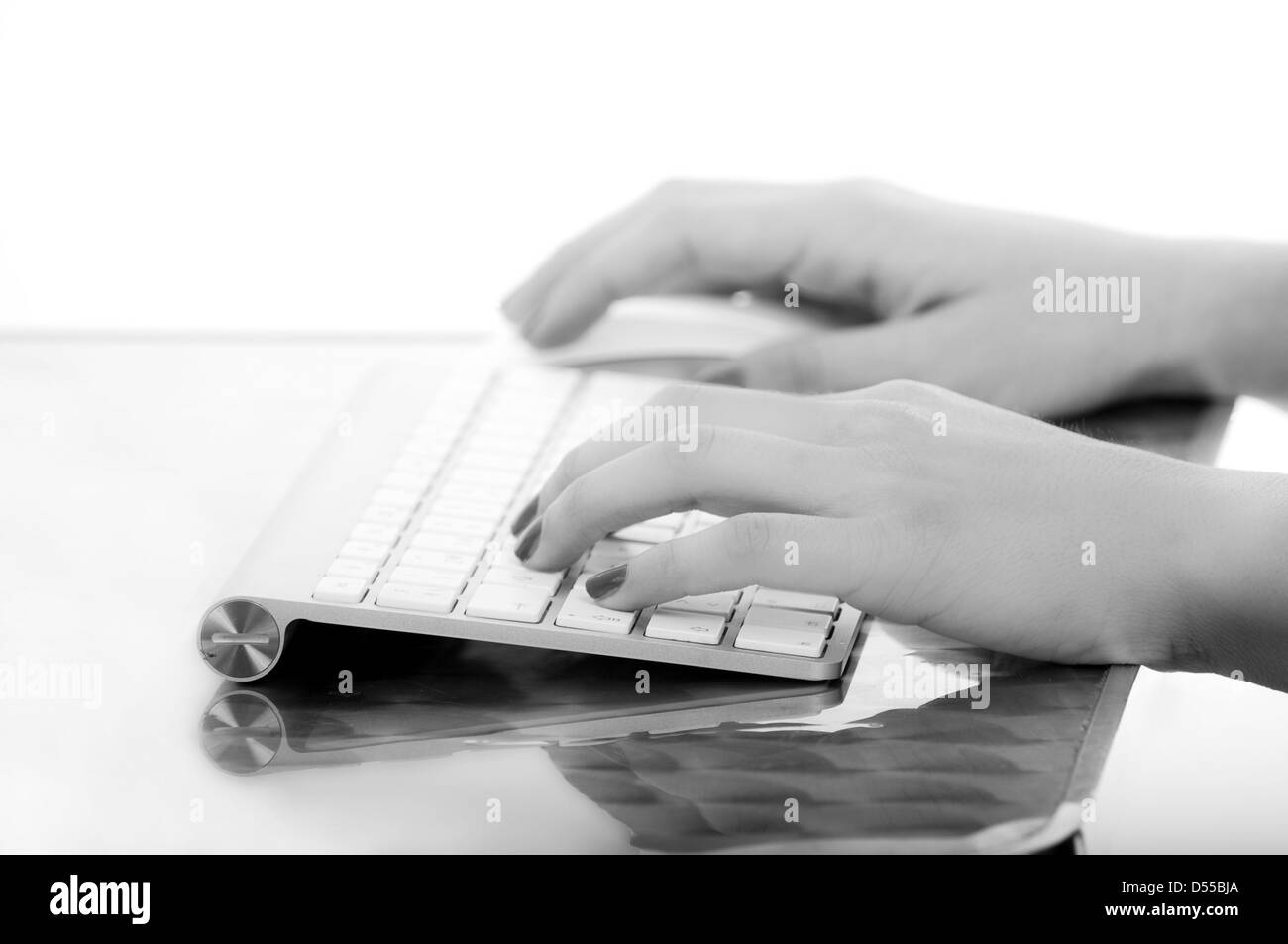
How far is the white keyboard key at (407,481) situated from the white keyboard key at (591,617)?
0.15m

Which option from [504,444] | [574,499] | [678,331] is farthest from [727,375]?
[574,499]

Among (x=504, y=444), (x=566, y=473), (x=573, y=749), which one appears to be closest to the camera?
(x=573, y=749)

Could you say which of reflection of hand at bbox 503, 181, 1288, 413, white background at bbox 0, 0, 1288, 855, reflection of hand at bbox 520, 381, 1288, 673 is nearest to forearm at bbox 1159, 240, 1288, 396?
reflection of hand at bbox 503, 181, 1288, 413

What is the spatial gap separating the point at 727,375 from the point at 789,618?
317 millimetres

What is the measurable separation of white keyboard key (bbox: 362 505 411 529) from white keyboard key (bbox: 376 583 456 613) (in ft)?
0.24

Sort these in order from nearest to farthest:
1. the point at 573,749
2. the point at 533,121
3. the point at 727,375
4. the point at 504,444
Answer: the point at 573,749, the point at 504,444, the point at 727,375, the point at 533,121

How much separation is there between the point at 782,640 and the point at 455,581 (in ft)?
0.52

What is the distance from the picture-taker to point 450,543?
2.36 ft

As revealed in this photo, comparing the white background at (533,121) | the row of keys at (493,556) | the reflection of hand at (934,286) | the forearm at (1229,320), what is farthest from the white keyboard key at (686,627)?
the white background at (533,121)

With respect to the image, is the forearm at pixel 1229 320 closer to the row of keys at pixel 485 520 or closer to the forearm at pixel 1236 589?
the forearm at pixel 1236 589

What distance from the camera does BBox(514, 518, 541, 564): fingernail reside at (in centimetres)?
70

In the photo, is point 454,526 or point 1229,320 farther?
point 1229,320

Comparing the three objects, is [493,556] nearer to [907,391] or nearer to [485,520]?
[485,520]

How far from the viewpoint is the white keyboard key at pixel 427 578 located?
2.21 feet
